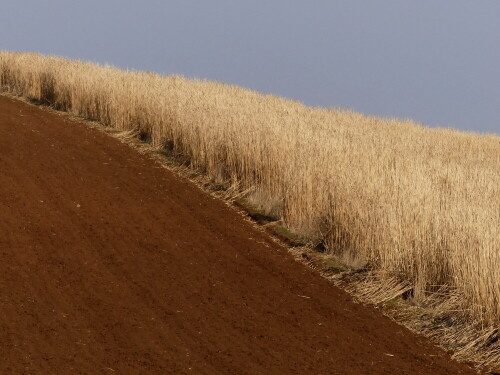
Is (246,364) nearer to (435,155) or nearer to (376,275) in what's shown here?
(376,275)

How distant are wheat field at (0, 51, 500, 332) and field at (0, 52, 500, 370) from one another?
17 mm

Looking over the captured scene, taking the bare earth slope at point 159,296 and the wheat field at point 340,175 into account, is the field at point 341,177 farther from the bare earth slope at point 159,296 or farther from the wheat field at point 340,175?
the bare earth slope at point 159,296

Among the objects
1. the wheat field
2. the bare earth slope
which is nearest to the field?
the wheat field

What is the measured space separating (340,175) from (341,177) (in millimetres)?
98

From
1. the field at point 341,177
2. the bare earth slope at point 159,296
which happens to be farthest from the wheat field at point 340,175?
the bare earth slope at point 159,296

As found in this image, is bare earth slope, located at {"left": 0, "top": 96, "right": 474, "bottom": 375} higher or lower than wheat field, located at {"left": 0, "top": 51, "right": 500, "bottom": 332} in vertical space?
lower

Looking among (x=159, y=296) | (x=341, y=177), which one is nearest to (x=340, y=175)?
(x=341, y=177)

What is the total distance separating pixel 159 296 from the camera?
7.02 metres

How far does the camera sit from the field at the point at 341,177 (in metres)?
7.52

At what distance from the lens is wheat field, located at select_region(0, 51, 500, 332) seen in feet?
24.8

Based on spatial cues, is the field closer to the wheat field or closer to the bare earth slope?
the wheat field

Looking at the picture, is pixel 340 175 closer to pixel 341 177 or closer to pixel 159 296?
pixel 341 177

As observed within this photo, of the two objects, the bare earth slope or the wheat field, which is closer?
the bare earth slope

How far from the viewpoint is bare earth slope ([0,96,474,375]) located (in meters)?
5.92
